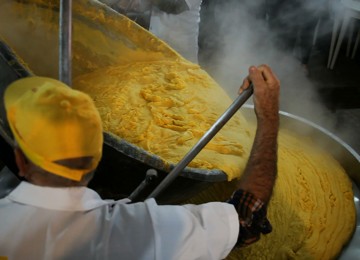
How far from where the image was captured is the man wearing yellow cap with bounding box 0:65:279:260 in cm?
120

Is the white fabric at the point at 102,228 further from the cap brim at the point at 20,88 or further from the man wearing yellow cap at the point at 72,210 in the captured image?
the cap brim at the point at 20,88

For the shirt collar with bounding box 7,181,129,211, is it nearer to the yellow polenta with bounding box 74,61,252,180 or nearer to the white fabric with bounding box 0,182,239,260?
the white fabric with bounding box 0,182,239,260

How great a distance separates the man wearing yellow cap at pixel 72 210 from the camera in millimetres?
1202

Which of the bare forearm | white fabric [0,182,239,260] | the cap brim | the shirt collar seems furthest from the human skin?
the cap brim

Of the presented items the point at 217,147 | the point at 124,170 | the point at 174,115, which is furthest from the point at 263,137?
the point at 174,115

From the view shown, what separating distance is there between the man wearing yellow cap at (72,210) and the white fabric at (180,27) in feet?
10.6

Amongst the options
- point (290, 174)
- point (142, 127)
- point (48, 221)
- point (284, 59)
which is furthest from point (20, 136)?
point (284, 59)

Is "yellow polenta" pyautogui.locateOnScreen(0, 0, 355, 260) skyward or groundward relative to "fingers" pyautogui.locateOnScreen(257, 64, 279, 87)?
groundward

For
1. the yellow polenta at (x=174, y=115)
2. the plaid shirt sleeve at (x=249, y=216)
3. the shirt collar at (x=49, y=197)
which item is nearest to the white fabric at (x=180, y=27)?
the yellow polenta at (x=174, y=115)

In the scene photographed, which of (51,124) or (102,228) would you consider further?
(102,228)

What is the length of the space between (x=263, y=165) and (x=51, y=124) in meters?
0.94

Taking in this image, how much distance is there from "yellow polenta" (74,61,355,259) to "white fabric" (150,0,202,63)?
1.58m

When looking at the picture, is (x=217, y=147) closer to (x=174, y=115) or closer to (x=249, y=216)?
(x=174, y=115)

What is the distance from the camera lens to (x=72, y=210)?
1.28 metres
